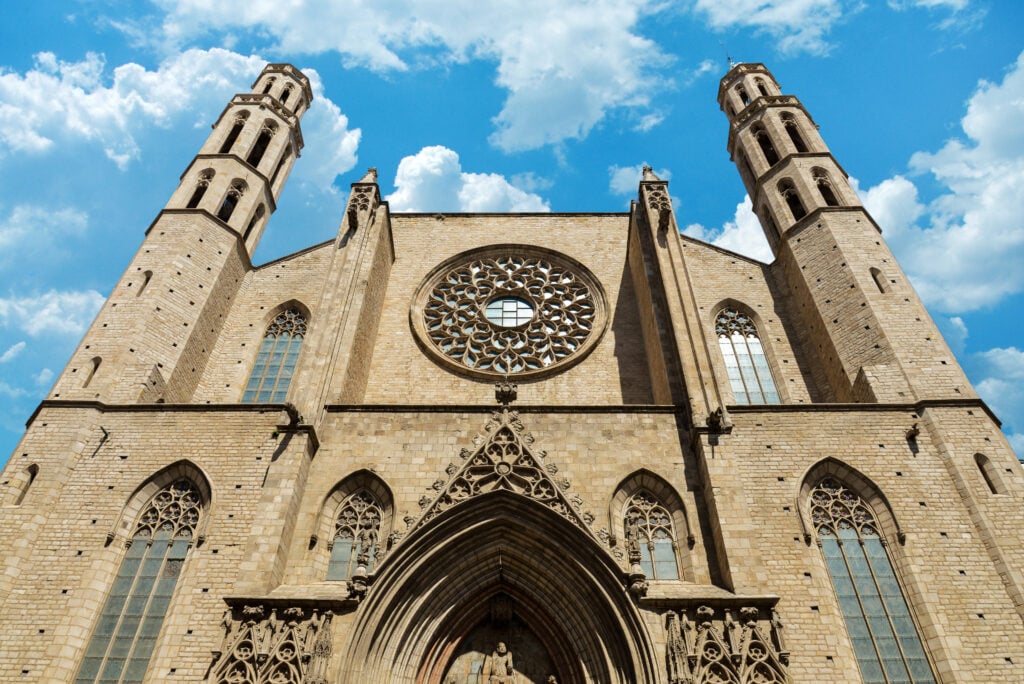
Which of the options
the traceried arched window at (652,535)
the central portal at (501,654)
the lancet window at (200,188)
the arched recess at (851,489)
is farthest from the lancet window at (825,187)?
the lancet window at (200,188)

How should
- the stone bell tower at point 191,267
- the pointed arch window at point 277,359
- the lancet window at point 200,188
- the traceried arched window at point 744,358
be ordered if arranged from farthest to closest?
the lancet window at point 200,188 → the pointed arch window at point 277,359 → the traceried arched window at point 744,358 → the stone bell tower at point 191,267

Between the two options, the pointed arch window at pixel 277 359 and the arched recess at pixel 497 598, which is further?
the pointed arch window at pixel 277 359

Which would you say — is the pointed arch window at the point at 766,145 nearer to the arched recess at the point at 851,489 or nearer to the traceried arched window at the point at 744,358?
the traceried arched window at the point at 744,358

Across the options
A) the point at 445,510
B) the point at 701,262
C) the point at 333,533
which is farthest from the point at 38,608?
the point at 701,262

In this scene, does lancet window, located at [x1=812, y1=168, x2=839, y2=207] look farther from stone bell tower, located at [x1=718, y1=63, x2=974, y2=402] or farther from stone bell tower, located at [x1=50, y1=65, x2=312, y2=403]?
stone bell tower, located at [x1=50, y1=65, x2=312, y2=403]

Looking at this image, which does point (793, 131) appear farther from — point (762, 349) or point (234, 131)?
point (234, 131)

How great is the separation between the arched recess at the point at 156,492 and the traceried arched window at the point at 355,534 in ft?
6.68


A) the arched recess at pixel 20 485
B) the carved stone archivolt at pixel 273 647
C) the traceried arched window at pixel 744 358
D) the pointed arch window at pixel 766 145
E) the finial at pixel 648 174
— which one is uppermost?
the pointed arch window at pixel 766 145

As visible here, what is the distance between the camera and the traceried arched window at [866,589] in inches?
357

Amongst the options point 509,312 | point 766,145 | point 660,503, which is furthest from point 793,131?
point 660,503

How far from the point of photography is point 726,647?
28.4ft

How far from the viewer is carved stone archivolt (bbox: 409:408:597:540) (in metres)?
10.1

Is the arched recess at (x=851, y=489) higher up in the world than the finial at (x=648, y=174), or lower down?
lower down

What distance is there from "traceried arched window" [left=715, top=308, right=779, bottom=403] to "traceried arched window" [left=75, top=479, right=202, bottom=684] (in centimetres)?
1097
